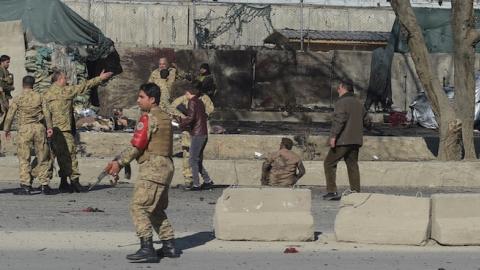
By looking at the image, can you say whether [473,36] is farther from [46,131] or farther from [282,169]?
[46,131]

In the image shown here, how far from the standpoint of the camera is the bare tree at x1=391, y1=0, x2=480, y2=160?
59.9 feet

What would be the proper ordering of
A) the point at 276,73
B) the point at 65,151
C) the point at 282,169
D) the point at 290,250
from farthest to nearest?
the point at 276,73
the point at 65,151
the point at 282,169
the point at 290,250

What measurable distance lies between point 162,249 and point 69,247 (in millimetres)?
1188

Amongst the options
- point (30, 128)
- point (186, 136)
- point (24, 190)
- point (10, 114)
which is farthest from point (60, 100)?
point (186, 136)

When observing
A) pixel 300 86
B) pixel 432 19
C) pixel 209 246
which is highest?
pixel 432 19

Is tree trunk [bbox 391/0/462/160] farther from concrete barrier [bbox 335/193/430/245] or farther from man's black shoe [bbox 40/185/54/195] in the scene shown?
concrete barrier [bbox 335/193/430/245]

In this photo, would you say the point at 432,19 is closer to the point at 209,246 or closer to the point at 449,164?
the point at 449,164

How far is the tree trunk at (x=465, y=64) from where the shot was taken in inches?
717

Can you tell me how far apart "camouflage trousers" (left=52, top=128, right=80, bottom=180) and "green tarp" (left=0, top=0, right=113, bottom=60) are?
38.3 ft

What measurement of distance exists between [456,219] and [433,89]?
7.80 m

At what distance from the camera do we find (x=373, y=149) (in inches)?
790

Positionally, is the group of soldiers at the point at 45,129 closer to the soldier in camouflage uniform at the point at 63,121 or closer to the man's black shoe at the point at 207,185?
the soldier in camouflage uniform at the point at 63,121

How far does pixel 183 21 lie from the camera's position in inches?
1335

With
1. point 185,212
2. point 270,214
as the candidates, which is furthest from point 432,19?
point 270,214
